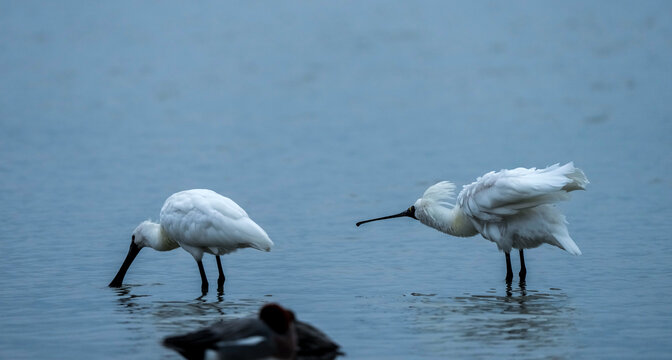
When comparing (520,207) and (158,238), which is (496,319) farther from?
(158,238)

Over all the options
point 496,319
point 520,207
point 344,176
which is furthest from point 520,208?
point 344,176

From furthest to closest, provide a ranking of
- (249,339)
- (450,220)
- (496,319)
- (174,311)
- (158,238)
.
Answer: (450,220) < (158,238) < (174,311) < (496,319) < (249,339)

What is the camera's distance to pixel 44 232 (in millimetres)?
14359

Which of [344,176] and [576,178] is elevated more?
[344,176]

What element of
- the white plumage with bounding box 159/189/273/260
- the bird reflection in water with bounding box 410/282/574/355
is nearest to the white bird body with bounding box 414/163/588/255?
the bird reflection in water with bounding box 410/282/574/355

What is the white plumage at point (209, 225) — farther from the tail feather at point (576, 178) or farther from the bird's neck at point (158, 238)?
the tail feather at point (576, 178)

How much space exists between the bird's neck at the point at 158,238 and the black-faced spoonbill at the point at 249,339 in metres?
4.33

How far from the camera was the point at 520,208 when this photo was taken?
37.1 ft

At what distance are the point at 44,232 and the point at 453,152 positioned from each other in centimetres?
876

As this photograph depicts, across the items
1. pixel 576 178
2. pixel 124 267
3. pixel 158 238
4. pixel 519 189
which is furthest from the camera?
pixel 158 238

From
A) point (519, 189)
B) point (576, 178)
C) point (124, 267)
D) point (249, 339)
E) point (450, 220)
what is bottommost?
point (249, 339)

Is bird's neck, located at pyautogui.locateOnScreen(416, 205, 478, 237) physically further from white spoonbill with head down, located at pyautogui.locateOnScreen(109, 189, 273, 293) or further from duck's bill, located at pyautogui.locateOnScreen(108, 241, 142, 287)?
duck's bill, located at pyautogui.locateOnScreen(108, 241, 142, 287)

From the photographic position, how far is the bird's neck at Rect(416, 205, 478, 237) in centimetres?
1218

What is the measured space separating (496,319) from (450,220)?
260 centimetres
